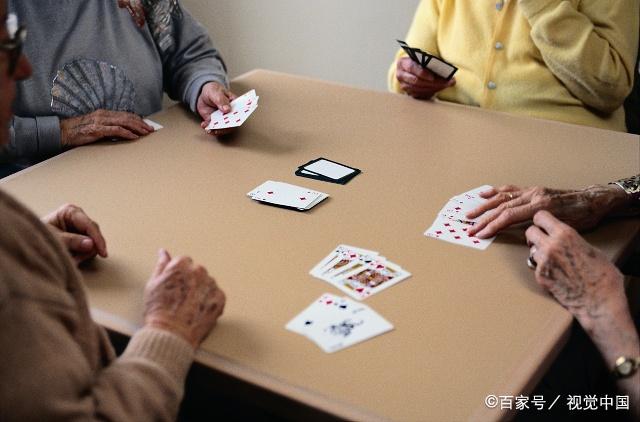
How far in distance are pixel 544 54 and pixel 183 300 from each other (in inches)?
56.0

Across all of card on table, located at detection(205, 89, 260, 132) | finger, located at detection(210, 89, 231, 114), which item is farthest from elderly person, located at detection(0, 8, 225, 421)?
finger, located at detection(210, 89, 231, 114)

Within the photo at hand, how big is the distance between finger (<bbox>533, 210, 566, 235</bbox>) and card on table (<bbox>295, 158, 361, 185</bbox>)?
0.46 m

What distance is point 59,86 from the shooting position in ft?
6.48

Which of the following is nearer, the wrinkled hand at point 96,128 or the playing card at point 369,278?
the playing card at point 369,278

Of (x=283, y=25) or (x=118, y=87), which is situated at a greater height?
(x=118, y=87)

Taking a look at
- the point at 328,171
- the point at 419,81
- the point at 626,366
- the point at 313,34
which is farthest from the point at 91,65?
the point at 313,34

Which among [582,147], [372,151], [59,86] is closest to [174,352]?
[372,151]

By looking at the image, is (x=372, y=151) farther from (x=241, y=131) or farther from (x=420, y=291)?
(x=420, y=291)

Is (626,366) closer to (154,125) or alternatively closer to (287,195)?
(287,195)

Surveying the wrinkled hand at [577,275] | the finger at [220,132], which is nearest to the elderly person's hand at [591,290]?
the wrinkled hand at [577,275]

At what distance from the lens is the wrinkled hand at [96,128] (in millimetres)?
1933

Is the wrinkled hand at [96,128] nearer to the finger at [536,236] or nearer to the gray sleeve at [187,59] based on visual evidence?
the gray sleeve at [187,59]

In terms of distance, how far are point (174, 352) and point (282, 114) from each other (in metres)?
1.14

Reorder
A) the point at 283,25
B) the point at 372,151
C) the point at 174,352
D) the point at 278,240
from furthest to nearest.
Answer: the point at 283,25
the point at 372,151
the point at 278,240
the point at 174,352
